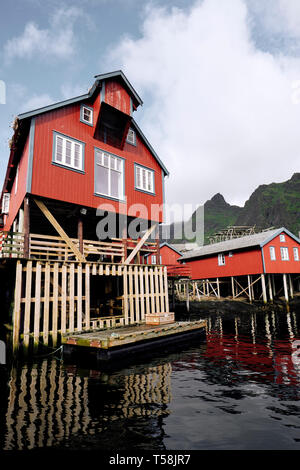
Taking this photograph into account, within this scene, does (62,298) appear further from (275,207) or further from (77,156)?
(275,207)

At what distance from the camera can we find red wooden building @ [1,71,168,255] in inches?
538

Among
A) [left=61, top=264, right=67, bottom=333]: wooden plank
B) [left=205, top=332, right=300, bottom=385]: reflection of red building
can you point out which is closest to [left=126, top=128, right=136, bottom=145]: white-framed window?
[left=61, top=264, right=67, bottom=333]: wooden plank

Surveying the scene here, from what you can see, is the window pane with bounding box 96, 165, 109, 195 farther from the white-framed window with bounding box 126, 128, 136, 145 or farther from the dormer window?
the white-framed window with bounding box 126, 128, 136, 145

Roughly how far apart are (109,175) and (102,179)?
0.53m

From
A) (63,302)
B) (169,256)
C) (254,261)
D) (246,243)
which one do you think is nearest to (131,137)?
(63,302)

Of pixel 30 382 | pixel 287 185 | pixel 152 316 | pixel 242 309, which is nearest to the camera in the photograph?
pixel 30 382

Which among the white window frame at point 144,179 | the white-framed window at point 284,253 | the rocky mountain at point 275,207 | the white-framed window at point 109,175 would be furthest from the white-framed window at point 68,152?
the rocky mountain at point 275,207

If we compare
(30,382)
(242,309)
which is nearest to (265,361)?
(30,382)

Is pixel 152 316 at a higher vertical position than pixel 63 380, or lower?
higher

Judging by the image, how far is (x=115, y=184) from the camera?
17016 mm

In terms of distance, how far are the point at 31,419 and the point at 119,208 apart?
12487mm

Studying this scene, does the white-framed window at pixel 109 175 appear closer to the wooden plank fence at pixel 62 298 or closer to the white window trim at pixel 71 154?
the white window trim at pixel 71 154
